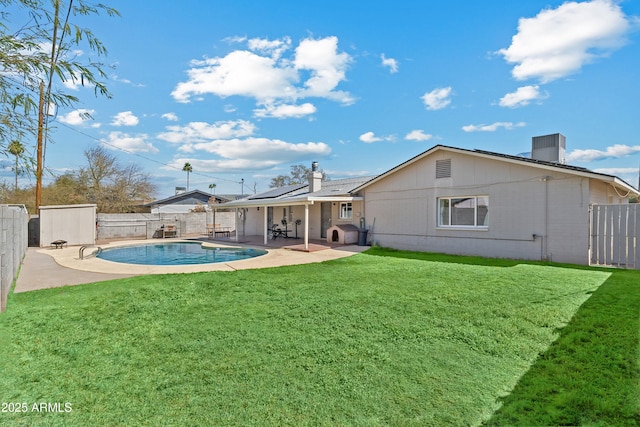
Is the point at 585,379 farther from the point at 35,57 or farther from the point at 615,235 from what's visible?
the point at 615,235

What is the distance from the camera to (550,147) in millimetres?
14117

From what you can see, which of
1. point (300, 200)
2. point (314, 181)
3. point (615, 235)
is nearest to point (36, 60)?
point (300, 200)

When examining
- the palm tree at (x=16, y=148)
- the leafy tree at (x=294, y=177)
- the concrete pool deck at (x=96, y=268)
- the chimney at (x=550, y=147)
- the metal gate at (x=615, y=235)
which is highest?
the leafy tree at (x=294, y=177)

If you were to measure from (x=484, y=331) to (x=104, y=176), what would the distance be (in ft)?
116

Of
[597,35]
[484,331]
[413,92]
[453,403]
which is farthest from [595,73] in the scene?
[453,403]

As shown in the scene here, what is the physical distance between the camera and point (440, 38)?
494 inches

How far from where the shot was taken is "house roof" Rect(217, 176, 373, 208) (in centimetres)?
1600

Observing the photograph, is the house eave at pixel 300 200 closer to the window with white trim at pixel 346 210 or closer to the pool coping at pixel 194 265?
the window with white trim at pixel 346 210

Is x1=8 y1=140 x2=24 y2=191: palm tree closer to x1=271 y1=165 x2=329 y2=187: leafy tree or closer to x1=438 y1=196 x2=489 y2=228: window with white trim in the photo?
x1=438 y1=196 x2=489 y2=228: window with white trim

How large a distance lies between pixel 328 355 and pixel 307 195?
48.3ft

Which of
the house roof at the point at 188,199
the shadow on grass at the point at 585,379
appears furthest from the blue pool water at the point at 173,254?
the house roof at the point at 188,199

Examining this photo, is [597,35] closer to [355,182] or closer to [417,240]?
[417,240]

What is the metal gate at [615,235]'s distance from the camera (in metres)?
9.61

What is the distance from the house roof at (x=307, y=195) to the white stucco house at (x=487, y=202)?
115 millimetres
